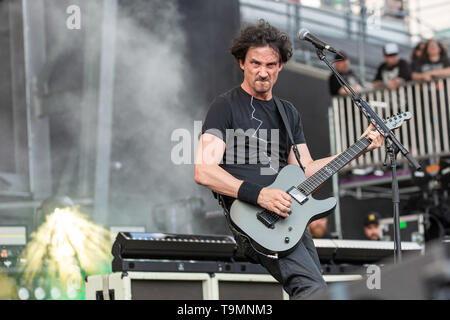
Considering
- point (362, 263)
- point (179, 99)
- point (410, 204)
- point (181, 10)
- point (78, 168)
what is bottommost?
point (362, 263)

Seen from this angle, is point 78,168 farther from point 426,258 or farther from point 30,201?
point 426,258

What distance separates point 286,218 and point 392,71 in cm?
561

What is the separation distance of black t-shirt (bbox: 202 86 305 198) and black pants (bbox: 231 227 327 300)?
12.1 inches

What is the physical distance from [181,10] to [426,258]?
671 centimetres

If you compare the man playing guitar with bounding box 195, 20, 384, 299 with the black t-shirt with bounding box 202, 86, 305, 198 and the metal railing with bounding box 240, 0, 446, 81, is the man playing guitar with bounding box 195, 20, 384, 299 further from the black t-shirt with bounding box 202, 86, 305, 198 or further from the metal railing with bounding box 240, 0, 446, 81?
the metal railing with bounding box 240, 0, 446, 81

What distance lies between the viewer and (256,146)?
339cm

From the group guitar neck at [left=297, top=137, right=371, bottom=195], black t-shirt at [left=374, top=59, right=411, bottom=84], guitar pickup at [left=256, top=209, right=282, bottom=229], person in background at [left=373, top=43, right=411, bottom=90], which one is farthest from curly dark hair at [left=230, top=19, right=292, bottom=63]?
black t-shirt at [left=374, top=59, right=411, bottom=84]

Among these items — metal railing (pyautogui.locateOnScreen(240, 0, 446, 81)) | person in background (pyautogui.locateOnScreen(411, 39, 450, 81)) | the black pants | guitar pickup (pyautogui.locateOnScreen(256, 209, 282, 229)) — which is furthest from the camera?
metal railing (pyautogui.locateOnScreen(240, 0, 446, 81))

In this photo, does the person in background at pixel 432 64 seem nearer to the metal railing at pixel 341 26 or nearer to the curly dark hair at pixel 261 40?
the metal railing at pixel 341 26

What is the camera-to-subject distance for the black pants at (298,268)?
311 centimetres

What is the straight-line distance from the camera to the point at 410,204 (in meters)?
7.39

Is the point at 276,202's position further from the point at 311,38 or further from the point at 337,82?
the point at 337,82

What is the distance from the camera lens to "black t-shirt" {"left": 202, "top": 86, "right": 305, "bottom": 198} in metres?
3.38
